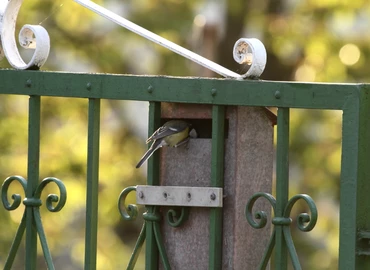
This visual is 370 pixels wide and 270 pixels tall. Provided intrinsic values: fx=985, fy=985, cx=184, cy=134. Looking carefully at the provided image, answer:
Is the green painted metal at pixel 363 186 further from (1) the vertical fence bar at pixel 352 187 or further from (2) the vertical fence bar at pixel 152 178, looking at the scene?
(2) the vertical fence bar at pixel 152 178

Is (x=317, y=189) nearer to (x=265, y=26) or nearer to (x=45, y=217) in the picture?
(x=265, y=26)

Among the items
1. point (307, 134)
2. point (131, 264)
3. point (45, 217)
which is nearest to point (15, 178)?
point (131, 264)

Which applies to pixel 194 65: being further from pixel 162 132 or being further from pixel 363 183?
pixel 363 183

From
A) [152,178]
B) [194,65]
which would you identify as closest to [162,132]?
[152,178]

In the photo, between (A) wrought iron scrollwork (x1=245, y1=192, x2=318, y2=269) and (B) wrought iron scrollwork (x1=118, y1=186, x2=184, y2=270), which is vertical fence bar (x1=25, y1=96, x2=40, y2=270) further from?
(A) wrought iron scrollwork (x1=245, y1=192, x2=318, y2=269)

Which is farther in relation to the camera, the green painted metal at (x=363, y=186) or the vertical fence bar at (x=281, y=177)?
the vertical fence bar at (x=281, y=177)

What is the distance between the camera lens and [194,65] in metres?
11.7

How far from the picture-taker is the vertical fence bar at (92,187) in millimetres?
3076

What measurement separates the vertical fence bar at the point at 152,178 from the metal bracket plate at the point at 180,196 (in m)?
0.04

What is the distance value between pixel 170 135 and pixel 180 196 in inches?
7.4

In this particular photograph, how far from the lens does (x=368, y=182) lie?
8.87 ft

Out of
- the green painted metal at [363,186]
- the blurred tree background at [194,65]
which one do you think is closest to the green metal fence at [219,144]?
the green painted metal at [363,186]

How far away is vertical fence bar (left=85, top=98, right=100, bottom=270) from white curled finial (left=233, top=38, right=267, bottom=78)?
48 cm

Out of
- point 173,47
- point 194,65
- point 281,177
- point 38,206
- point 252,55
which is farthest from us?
point 194,65
